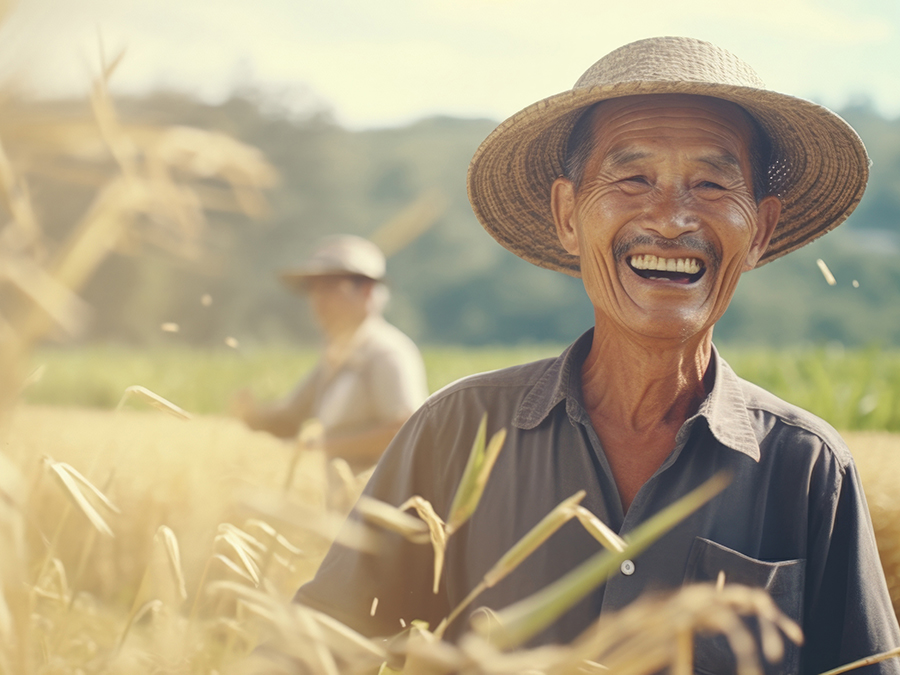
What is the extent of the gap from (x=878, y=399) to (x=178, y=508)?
4308 millimetres

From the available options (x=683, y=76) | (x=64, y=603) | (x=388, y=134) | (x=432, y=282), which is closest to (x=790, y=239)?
(x=683, y=76)

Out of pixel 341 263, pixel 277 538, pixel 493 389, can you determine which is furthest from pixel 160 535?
pixel 341 263

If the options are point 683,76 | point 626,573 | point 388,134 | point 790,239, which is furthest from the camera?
point 388,134

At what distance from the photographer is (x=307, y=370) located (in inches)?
516

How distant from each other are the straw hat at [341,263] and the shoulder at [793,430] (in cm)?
329

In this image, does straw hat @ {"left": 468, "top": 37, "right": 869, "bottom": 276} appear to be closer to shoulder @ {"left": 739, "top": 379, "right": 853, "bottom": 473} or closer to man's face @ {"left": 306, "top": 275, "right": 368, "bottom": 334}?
shoulder @ {"left": 739, "top": 379, "right": 853, "bottom": 473}

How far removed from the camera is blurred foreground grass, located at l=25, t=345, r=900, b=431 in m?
5.09

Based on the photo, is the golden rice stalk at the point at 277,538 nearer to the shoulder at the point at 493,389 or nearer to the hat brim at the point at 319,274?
the shoulder at the point at 493,389

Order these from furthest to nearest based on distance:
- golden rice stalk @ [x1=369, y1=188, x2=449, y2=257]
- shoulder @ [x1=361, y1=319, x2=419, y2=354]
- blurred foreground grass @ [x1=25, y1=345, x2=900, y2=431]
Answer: blurred foreground grass @ [x1=25, y1=345, x2=900, y2=431]
shoulder @ [x1=361, y1=319, x2=419, y2=354]
golden rice stalk @ [x1=369, y1=188, x2=449, y2=257]

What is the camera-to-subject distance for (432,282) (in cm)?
5562

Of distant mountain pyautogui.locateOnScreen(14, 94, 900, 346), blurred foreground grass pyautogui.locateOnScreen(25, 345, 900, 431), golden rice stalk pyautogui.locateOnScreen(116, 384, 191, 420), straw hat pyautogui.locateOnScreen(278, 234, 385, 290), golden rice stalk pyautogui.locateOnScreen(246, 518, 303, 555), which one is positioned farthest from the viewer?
distant mountain pyautogui.locateOnScreen(14, 94, 900, 346)

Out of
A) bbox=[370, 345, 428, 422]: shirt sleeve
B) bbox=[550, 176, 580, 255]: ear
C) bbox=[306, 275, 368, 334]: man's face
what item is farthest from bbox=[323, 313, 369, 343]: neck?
bbox=[550, 176, 580, 255]: ear

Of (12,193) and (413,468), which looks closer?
(12,193)

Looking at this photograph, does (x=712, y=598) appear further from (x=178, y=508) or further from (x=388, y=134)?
(x=388, y=134)
